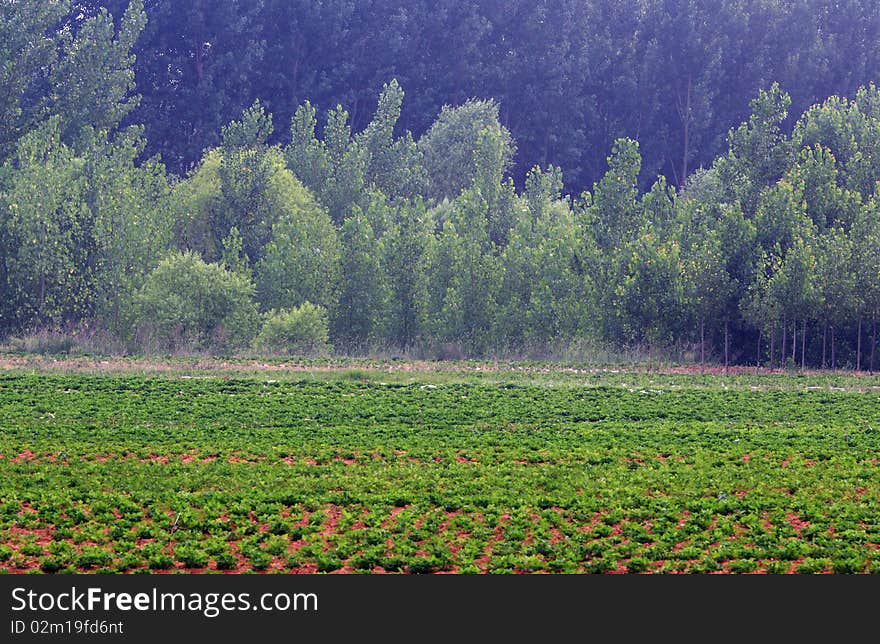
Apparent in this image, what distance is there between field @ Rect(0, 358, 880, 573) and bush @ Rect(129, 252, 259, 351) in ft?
30.2

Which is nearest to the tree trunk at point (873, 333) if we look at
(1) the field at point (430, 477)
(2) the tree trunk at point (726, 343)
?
(2) the tree trunk at point (726, 343)

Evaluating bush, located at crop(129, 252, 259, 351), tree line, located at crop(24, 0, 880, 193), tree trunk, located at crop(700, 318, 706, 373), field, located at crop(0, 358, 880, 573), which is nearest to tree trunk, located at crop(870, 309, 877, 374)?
tree trunk, located at crop(700, 318, 706, 373)

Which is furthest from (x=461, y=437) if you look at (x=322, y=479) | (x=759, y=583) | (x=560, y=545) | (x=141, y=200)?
(x=141, y=200)

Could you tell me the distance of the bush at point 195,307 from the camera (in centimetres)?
3934

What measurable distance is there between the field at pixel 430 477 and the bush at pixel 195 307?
30.2ft

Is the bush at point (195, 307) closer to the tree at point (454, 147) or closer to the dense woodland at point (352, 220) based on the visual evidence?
the dense woodland at point (352, 220)

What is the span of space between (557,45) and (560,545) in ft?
218

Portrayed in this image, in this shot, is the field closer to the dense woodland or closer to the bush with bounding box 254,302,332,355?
the bush with bounding box 254,302,332,355

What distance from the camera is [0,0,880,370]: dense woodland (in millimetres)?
39406

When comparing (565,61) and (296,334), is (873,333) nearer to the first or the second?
(296,334)

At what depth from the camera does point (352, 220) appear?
44094 mm

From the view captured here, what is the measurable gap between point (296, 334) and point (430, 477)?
21.8 m

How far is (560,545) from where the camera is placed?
1450 centimetres

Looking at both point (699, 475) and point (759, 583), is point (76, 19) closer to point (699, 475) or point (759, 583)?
point (699, 475)
